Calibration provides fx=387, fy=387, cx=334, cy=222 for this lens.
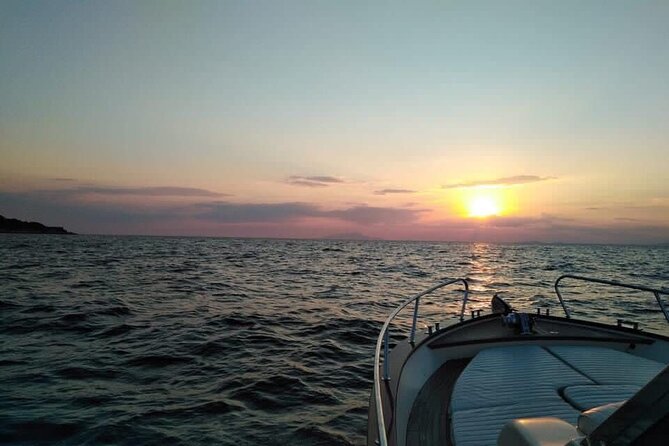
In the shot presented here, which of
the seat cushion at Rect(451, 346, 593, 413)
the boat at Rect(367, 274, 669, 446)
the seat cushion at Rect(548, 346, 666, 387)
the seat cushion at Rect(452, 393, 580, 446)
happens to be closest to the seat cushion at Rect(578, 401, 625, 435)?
the boat at Rect(367, 274, 669, 446)

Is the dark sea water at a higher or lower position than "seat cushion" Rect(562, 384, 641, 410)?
lower

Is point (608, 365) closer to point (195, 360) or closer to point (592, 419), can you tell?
point (592, 419)

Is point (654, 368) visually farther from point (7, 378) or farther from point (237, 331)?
point (7, 378)

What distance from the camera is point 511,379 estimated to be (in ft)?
14.5

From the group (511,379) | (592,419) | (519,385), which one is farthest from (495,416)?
(592,419)

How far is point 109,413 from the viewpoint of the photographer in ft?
20.0

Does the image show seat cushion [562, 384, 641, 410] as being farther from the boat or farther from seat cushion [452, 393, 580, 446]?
seat cushion [452, 393, 580, 446]

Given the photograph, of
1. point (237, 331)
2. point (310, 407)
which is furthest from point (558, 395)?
point (237, 331)

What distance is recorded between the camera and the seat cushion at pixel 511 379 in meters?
3.98

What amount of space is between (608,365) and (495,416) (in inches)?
86.4

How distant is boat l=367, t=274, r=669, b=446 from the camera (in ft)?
6.39

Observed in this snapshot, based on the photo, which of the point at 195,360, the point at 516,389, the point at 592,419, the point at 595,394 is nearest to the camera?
the point at 592,419

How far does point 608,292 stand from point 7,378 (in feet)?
80.0

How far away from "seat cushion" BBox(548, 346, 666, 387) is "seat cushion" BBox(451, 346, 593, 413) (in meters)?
0.17
